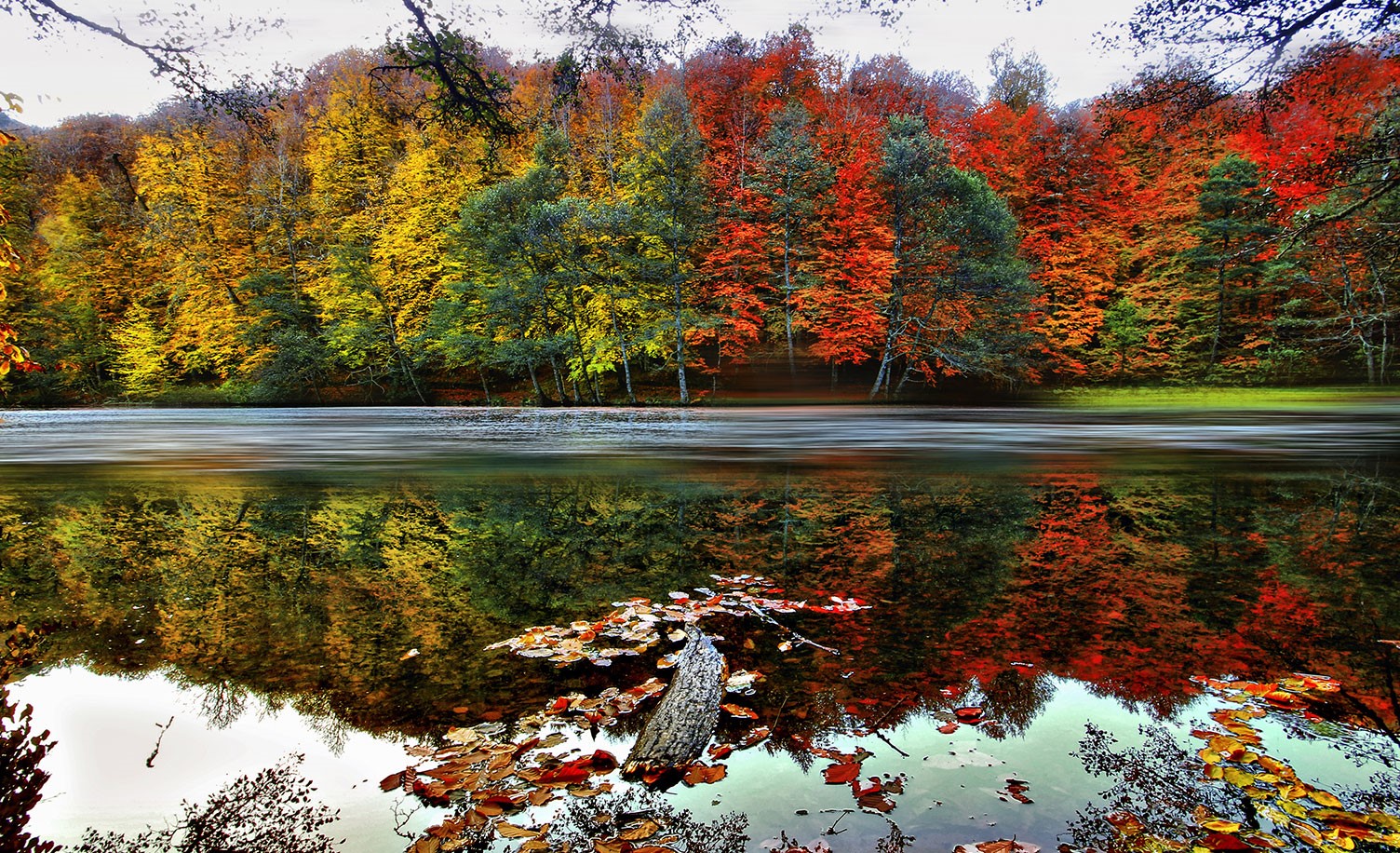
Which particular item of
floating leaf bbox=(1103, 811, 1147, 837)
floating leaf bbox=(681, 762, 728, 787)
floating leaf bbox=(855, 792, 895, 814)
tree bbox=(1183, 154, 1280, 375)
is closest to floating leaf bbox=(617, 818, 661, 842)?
floating leaf bbox=(681, 762, 728, 787)

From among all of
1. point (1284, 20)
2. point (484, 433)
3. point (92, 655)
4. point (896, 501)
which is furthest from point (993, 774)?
point (484, 433)

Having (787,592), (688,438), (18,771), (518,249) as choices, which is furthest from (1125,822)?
(518,249)

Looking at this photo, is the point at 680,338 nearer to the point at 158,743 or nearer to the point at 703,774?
the point at 158,743

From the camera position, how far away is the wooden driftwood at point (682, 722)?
1.92 meters

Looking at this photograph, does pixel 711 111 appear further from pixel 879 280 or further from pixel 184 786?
pixel 184 786

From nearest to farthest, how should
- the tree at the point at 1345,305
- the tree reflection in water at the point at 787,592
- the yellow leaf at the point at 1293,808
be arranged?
the yellow leaf at the point at 1293,808, the tree reflection in water at the point at 787,592, the tree at the point at 1345,305

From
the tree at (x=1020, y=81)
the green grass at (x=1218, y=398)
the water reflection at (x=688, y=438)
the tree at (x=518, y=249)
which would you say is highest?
the tree at (x=1020, y=81)

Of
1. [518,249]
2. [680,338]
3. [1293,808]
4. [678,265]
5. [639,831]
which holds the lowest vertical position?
[1293,808]

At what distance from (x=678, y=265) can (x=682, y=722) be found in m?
26.8

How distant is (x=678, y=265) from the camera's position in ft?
91.3

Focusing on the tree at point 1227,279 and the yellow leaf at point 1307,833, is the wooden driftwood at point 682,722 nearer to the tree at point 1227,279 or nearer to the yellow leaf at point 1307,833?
the yellow leaf at point 1307,833

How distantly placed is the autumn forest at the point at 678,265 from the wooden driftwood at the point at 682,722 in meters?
25.8

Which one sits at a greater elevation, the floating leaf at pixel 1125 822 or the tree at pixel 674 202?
the tree at pixel 674 202

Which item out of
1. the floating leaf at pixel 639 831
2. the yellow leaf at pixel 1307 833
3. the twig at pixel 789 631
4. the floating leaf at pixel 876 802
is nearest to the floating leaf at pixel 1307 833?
the yellow leaf at pixel 1307 833
